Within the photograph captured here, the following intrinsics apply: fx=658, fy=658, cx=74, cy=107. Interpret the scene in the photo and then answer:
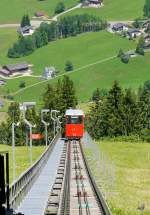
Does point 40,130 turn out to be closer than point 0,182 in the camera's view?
No

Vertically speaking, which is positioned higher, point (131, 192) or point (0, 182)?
point (0, 182)

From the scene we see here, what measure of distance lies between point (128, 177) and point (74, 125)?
31858 millimetres

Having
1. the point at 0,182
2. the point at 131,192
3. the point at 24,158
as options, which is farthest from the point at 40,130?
the point at 0,182

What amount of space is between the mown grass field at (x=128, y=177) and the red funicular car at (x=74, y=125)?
3905 millimetres

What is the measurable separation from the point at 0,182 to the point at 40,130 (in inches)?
5309

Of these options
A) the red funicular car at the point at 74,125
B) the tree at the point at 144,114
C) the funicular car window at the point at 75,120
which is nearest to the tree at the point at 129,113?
the tree at the point at 144,114

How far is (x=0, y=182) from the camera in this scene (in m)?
14.7

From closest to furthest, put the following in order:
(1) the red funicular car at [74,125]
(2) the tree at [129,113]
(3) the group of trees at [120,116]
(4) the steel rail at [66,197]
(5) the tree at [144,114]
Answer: (4) the steel rail at [66,197]
(1) the red funicular car at [74,125]
(3) the group of trees at [120,116]
(2) the tree at [129,113]
(5) the tree at [144,114]

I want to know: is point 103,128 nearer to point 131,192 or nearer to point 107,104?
point 107,104

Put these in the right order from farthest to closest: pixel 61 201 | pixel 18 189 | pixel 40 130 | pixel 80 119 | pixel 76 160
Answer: pixel 40 130, pixel 80 119, pixel 76 160, pixel 61 201, pixel 18 189

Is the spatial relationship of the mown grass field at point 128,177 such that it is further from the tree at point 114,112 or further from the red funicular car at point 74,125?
the tree at point 114,112

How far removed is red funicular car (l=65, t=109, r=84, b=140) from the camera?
91.5m

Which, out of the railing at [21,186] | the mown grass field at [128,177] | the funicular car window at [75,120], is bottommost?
the mown grass field at [128,177]

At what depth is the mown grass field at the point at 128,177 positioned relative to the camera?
4232 centimetres
